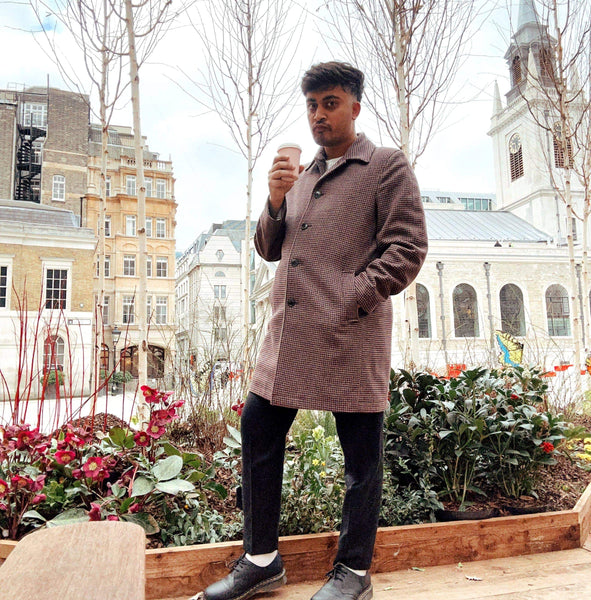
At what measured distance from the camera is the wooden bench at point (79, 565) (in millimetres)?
403

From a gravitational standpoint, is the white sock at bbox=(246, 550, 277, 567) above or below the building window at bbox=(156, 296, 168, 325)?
below

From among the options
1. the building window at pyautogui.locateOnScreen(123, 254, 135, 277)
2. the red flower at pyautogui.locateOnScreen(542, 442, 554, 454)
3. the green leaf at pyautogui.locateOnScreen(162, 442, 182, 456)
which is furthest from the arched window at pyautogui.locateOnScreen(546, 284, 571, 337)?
the green leaf at pyautogui.locateOnScreen(162, 442, 182, 456)

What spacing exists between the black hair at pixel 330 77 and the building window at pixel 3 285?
13370 mm

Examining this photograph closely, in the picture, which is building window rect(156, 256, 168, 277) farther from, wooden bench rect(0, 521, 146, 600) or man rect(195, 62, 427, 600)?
A: wooden bench rect(0, 521, 146, 600)

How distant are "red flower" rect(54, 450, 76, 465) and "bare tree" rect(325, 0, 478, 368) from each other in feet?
7.85

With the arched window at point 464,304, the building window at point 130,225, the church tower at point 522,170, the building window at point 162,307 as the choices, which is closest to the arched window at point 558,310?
the arched window at point 464,304

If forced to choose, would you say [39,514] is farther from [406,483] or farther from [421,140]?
[421,140]

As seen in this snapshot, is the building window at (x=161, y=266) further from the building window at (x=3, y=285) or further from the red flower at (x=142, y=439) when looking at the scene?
the red flower at (x=142, y=439)

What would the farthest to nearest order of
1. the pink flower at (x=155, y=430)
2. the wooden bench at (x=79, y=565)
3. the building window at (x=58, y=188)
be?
the building window at (x=58, y=188) → the pink flower at (x=155, y=430) → the wooden bench at (x=79, y=565)

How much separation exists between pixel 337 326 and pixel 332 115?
56 centimetres

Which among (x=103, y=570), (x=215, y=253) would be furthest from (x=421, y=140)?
(x=215, y=253)

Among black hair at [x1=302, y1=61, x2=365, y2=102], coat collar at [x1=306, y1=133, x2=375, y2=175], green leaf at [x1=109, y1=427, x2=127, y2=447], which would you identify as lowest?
green leaf at [x1=109, y1=427, x2=127, y2=447]

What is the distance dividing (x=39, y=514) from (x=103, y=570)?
1150 millimetres

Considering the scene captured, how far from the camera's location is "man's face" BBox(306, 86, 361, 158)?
1231 mm
